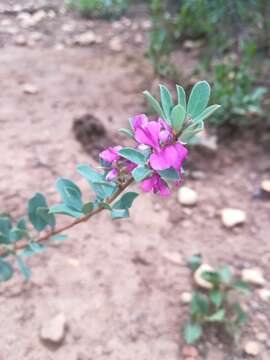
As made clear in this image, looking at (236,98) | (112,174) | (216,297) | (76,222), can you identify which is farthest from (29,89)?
(112,174)

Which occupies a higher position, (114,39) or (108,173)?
(108,173)

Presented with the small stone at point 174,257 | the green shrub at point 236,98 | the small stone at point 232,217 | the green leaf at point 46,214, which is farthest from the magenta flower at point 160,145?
the green shrub at point 236,98

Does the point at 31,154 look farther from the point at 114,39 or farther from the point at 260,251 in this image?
the point at 114,39

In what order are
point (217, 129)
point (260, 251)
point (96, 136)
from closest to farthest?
point (260, 251), point (96, 136), point (217, 129)

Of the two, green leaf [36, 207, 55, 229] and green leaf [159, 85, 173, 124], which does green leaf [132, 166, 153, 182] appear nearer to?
green leaf [159, 85, 173, 124]

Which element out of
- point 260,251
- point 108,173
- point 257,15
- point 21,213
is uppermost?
point 108,173

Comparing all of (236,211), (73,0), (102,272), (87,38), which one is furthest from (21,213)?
(73,0)
